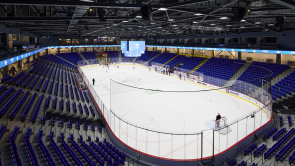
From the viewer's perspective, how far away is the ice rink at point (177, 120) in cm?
1063

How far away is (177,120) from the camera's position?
47.6 feet

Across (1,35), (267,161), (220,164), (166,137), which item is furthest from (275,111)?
(1,35)

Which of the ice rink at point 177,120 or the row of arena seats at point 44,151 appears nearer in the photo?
the row of arena seats at point 44,151

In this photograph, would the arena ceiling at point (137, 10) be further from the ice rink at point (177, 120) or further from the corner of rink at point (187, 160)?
the corner of rink at point (187, 160)

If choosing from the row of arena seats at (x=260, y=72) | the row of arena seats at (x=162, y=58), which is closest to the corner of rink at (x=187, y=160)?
the row of arena seats at (x=260, y=72)

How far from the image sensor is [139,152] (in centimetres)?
1016

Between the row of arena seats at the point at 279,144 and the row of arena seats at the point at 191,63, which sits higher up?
the row of arena seats at the point at 191,63

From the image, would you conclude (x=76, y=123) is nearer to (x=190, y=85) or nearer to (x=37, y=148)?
(x=37, y=148)

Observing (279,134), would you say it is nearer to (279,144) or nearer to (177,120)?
(279,144)

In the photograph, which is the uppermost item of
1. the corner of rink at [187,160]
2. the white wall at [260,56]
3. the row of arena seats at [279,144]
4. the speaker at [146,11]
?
the speaker at [146,11]

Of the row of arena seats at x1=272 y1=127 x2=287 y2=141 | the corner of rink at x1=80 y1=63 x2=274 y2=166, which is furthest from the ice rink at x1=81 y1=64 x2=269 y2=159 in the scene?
the row of arena seats at x1=272 y1=127 x2=287 y2=141

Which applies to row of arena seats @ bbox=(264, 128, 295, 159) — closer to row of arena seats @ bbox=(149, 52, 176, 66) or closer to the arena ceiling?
the arena ceiling

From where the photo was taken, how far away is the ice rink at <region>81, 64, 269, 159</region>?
10633mm

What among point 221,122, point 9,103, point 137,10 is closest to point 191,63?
point 137,10
